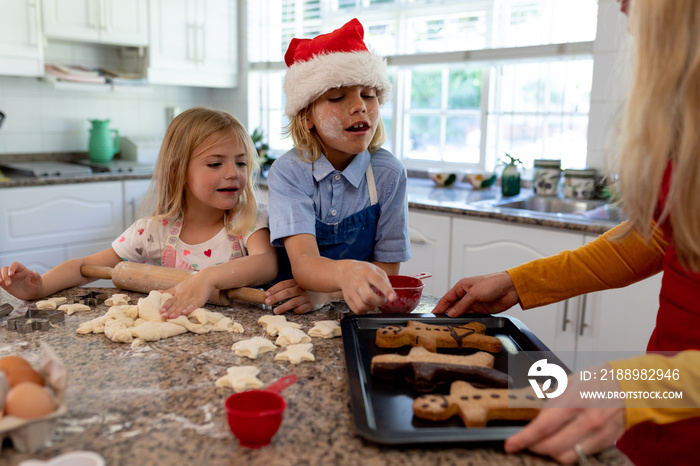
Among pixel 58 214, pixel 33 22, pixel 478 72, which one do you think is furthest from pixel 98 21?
pixel 478 72

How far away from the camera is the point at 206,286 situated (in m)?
1.17

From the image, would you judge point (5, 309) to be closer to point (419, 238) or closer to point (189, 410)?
point (189, 410)

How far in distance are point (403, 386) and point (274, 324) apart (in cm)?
33

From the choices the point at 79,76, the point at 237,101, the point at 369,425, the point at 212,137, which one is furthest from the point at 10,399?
the point at 237,101

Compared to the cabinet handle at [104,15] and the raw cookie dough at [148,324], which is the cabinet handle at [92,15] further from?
the raw cookie dough at [148,324]

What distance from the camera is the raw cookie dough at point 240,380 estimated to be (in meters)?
0.82

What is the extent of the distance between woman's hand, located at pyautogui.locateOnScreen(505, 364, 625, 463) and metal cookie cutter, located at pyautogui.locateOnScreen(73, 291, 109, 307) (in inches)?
34.7

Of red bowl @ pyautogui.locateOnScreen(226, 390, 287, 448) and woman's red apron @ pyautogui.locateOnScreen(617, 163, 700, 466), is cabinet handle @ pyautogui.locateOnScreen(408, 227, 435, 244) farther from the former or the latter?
red bowl @ pyautogui.locateOnScreen(226, 390, 287, 448)

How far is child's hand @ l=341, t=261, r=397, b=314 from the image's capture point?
38.2 inches

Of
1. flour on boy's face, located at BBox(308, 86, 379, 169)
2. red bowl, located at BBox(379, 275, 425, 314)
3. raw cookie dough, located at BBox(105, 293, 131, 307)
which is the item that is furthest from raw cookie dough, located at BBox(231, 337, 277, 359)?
flour on boy's face, located at BBox(308, 86, 379, 169)

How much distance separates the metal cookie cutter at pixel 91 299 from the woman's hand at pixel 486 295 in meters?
0.71

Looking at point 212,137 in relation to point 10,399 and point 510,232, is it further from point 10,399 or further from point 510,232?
point 510,232

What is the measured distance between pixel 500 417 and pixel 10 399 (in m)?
0.58

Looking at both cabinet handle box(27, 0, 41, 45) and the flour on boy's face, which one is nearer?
the flour on boy's face
